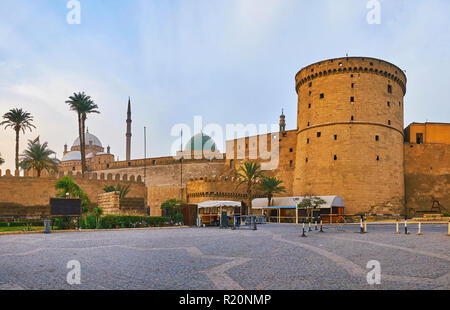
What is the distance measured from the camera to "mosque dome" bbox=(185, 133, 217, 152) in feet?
216

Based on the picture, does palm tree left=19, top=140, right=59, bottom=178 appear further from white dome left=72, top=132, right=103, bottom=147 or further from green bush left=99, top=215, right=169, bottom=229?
white dome left=72, top=132, right=103, bottom=147

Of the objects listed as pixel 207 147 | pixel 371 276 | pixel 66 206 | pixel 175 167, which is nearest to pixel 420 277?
pixel 371 276

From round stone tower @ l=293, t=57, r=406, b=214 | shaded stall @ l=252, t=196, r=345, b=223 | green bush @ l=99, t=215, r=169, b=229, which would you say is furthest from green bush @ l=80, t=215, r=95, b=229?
round stone tower @ l=293, t=57, r=406, b=214

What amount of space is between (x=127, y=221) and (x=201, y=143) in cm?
4262

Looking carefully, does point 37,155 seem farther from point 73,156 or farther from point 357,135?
point 73,156

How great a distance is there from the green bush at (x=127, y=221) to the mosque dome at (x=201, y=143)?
39473 millimetres

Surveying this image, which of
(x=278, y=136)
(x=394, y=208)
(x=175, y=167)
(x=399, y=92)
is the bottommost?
(x=394, y=208)

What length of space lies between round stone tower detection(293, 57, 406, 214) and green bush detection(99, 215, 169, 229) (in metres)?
19.7

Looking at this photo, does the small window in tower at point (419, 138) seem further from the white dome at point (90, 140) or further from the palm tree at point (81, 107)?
the white dome at point (90, 140)

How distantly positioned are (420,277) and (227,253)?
487 cm

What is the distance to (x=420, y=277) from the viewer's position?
662 centimetres

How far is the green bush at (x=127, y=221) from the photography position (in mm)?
23625
